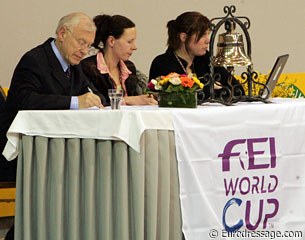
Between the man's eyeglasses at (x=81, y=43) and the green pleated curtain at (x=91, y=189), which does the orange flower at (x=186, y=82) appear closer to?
the green pleated curtain at (x=91, y=189)

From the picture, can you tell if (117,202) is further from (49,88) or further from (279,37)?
(279,37)

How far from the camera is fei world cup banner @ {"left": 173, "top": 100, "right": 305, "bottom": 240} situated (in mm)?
3725

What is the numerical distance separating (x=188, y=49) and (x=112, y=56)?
527 mm

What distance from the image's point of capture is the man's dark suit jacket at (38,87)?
3900mm

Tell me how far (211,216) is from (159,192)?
0.98ft

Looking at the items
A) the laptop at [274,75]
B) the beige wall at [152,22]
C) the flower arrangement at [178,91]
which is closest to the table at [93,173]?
the flower arrangement at [178,91]

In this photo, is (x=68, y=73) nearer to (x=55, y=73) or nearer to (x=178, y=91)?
(x=55, y=73)

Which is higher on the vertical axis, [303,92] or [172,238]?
[303,92]

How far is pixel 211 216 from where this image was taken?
Answer: 3777mm

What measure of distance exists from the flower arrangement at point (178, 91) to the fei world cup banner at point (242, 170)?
0.43 ft

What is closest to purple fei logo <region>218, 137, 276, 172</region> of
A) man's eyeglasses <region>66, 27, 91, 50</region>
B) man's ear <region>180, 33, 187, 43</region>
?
man's eyeglasses <region>66, 27, 91, 50</region>

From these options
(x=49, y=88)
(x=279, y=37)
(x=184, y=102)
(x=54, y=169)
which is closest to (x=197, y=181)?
(x=184, y=102)

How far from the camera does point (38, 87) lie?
13.4ft

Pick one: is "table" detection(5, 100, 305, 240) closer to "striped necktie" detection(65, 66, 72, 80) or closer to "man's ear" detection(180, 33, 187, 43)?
"striped necktie" detection(65, 66, 72, 80)
